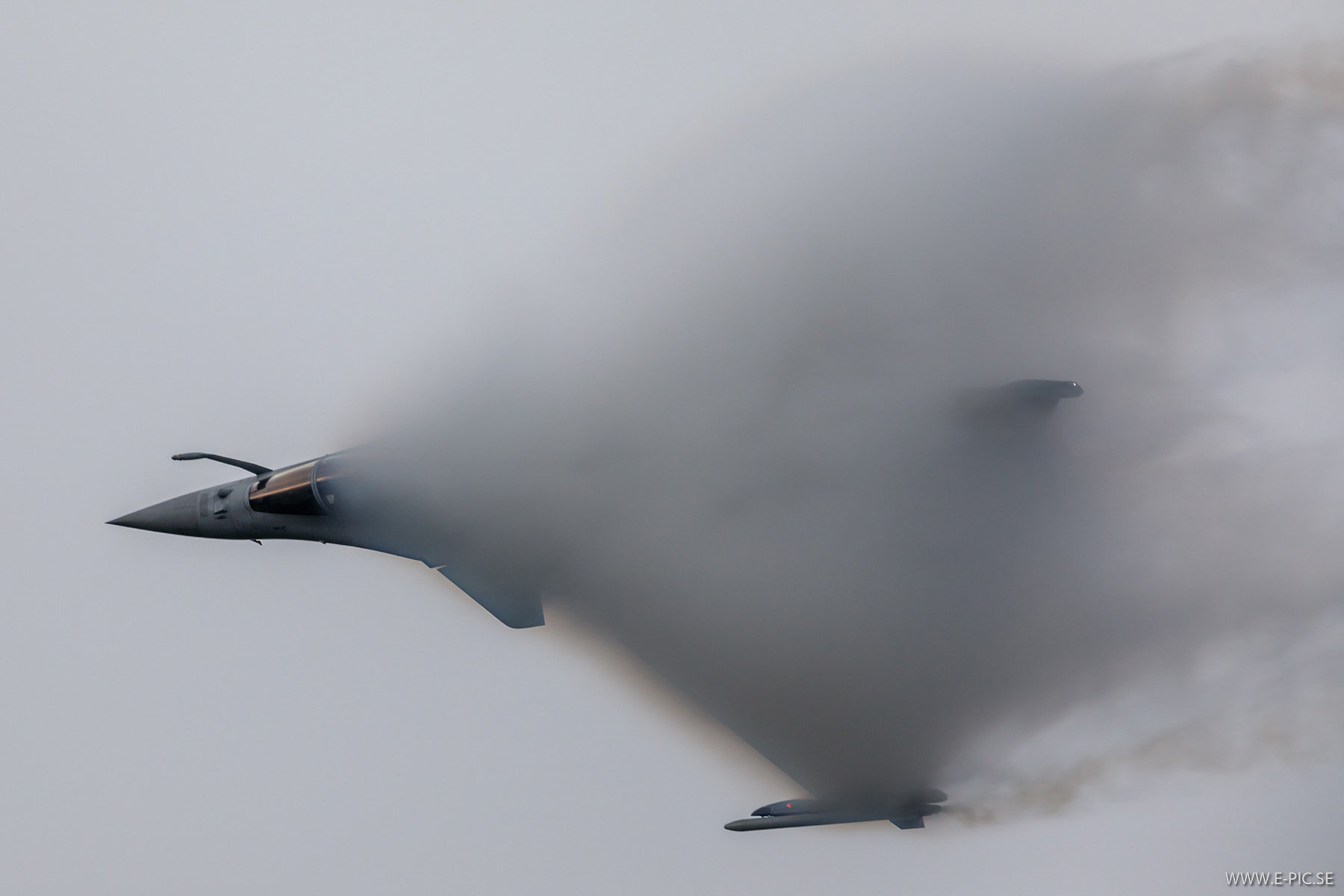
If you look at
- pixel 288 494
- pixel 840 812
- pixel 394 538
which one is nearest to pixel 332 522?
pixel 288 494

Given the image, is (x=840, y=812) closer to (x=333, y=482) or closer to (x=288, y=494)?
(x=333, y=482)

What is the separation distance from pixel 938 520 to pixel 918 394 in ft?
4.67

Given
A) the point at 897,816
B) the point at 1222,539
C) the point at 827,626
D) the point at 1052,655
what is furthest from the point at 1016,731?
the point at 1222,539

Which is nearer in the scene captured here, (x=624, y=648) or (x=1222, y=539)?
(x=1222, y=539)

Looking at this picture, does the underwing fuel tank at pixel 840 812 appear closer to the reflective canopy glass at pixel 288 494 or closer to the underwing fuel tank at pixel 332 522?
the underwing fuel tank at pixel 332 522

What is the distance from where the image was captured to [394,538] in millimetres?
10344

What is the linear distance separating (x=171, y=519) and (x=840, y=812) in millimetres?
8767

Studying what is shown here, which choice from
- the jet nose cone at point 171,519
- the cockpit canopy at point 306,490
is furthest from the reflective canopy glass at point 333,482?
the jet nose cone at point 171,519

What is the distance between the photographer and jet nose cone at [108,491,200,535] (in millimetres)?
10859

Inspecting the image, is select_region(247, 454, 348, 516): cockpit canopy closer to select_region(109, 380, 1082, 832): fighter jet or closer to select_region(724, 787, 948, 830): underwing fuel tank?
select_region(109, 380, 1082, 832): fighter jet

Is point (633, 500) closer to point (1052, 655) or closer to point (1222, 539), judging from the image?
point (1052, 655)

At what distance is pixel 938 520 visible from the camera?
978cm

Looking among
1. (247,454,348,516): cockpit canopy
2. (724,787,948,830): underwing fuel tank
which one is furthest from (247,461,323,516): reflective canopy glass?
(724,787,948,830): underwing fuel tank

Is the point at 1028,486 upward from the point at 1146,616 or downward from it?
upward
